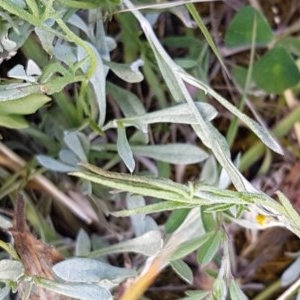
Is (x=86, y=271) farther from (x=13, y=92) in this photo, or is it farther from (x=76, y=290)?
(x=13, y=92)

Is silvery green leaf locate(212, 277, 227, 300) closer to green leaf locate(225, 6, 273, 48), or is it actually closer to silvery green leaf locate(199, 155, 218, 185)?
silvery green leaf locate(199, 155, 218, 185)

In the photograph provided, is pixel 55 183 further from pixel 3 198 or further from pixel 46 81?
pixel 46 81

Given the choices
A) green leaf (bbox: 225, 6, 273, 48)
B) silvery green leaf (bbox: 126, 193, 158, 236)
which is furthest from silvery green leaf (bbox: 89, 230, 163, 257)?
green leaf (bbox: 225, 6, 273, 48)

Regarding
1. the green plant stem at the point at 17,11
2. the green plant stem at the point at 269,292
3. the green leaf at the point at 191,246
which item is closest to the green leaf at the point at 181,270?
the green leaf at the point at 191,246

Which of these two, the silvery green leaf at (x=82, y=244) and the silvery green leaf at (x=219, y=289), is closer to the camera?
the silvery green leaf at (x=219, y=289)

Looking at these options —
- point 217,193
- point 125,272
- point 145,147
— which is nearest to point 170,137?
point 145,147

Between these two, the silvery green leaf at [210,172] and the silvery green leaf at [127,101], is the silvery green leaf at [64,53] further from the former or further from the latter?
the silvery green leaf at [210,172]
